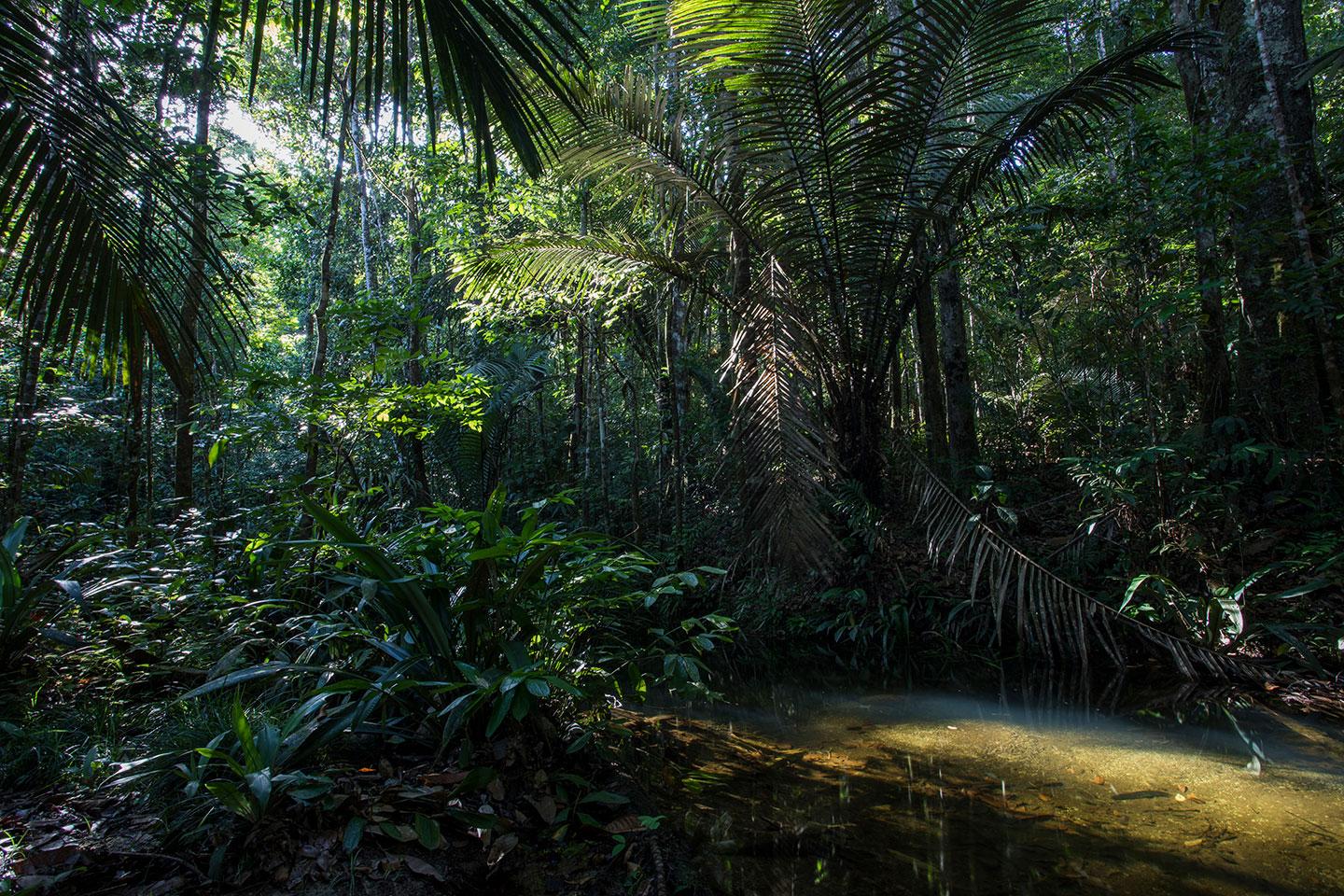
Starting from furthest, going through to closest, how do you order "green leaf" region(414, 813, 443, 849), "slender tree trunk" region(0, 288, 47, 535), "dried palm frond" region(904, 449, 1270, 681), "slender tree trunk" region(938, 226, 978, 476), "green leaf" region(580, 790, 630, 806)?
1. "slender tree trunk" region(938, 226, 978, 476)
2. "slender tree trunk" region(0, 288, 47, 535)
3. "dried palm frond" region(904, 449, 1270, 681)
4. "green leaf" region(580, 790, 630, 806)
5. "green leaf" region(414, 813, 443, 849)

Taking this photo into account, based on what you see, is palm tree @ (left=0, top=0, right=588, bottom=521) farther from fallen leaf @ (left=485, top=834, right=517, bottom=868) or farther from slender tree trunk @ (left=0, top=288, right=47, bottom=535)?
slender tree trunk @ (left=0, top=288, right=47, bottom=535)

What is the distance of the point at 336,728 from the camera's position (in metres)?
2.08

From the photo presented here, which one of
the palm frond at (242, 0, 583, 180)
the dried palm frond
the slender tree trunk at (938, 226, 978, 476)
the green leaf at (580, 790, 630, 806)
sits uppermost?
the slender tree trunk at (938, 226, 978, 476)

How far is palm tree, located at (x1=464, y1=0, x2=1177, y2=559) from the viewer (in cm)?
436

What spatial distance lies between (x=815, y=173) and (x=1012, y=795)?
399cm

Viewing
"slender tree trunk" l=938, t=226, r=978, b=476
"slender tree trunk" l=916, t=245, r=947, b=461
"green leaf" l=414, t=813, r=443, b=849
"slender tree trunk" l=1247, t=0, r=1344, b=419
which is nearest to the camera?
"green leaf" l=414, t=813, r=443, b=849

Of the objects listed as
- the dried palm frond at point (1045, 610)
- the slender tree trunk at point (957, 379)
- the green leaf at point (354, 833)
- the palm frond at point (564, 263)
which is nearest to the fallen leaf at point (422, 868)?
the green leaf at point (354, 833)

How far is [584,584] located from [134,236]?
1776mm

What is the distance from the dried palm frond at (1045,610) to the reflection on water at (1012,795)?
0.85ft

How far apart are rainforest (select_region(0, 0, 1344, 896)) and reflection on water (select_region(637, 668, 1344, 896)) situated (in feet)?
0.08

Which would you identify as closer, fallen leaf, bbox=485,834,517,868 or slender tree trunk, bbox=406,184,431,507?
fallen leaf, bbox=485,834,517,868

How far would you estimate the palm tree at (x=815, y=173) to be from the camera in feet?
14.3

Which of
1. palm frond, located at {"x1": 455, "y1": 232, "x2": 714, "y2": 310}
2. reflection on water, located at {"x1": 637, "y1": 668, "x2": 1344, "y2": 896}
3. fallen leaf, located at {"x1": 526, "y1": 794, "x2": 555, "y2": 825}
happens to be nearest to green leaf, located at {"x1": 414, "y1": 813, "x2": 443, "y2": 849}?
fallen leaf, located at {"x1": 526, "y1": 794, "x2": 555, "y2": 825}

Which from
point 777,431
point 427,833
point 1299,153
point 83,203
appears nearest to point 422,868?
point 427,833
